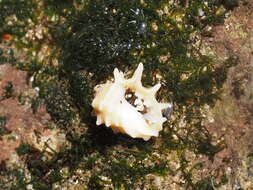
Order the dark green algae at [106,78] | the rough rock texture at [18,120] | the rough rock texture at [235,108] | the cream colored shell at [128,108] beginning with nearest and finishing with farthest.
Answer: the cream colored shell at [128,108] → the rough rock texture at [18,120] → the dark green algae at [106,78] → the rough rock texture at [235,108]

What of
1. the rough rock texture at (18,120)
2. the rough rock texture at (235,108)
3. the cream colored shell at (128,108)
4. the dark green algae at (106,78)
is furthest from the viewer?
the rough rock texture at (235,108)

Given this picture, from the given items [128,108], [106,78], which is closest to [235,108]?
[128,108]

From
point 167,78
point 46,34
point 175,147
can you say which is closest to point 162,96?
point 167,78

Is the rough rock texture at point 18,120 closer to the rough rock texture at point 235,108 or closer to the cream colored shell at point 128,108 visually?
the cream colored shell at point 128,108

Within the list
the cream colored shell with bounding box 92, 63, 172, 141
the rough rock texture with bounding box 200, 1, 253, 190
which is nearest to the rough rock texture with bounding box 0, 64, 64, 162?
the cream colored shell with bounding box 92, 63, 172, 141

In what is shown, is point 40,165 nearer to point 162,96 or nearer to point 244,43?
point 162,96

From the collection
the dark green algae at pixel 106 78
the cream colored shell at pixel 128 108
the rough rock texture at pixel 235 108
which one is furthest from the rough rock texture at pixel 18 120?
the rough rock texture at pixel 235 108

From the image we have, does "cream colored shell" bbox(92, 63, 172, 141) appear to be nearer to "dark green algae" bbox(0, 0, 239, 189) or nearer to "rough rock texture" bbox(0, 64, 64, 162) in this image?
"dark green algae" bbox(0, 0, 239, 189)
